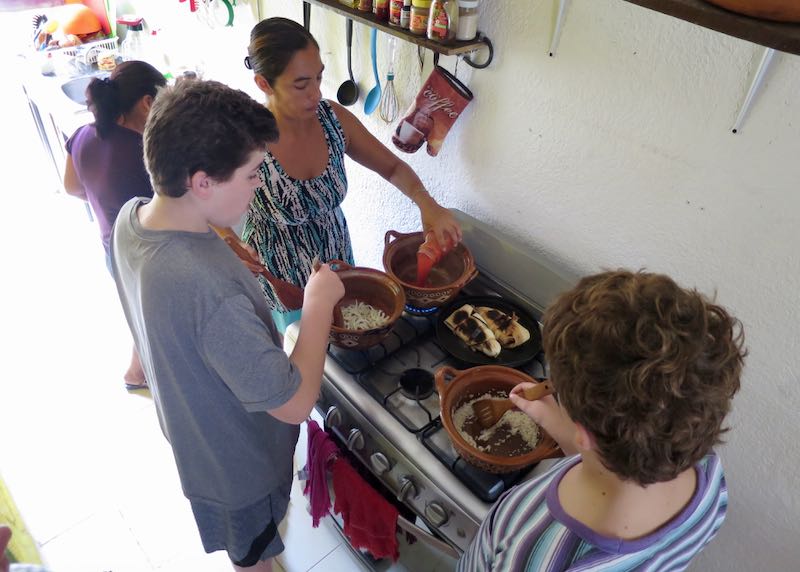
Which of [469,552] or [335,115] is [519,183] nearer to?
[335,115]

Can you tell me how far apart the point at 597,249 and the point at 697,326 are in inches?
26.9

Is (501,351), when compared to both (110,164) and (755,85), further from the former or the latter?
(110,164)

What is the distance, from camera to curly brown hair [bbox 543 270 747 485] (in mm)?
569

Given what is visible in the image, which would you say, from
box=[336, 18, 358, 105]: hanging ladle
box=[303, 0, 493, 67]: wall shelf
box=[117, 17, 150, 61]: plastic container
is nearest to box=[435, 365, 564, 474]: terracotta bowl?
box=[303, 0, 493, 67]: wall shelf

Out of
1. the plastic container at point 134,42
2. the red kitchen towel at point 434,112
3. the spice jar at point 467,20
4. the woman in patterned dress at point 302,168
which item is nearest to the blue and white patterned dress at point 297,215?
the woman in patterned dress at point 302,168

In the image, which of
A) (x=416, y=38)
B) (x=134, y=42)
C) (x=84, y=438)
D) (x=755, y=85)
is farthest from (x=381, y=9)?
(x=134, y=42)

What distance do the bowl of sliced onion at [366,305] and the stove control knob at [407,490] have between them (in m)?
0.28

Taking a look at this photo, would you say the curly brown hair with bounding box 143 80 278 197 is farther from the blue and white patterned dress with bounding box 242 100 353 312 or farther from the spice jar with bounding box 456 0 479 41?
the spice jar with bounding box 456 0 479 41

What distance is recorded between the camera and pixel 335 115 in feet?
4.69

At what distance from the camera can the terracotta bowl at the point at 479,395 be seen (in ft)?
3.02

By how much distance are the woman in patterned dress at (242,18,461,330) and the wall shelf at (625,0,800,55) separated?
0.70m

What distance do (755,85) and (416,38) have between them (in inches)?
27.0

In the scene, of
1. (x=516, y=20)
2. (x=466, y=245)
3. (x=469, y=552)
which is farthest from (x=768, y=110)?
(x=469, y=552)

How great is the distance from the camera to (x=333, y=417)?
1.21m
